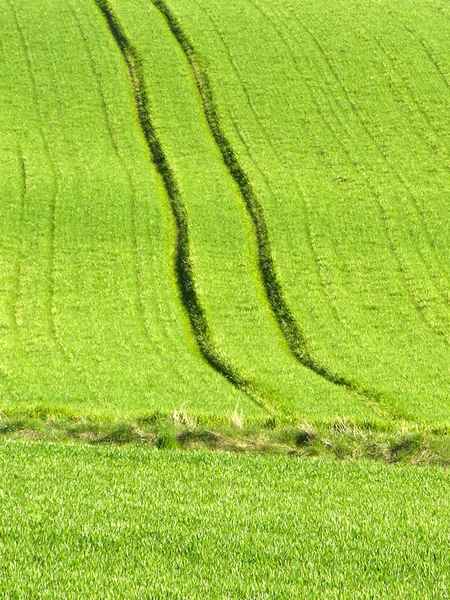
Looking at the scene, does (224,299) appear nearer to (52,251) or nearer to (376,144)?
(52,251)

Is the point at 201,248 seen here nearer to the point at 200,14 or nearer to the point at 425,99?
the point at 425,99

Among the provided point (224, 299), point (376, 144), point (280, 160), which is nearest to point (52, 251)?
point (224, 299)

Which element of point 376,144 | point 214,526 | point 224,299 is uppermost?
point 214,526

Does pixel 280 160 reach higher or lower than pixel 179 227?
lower

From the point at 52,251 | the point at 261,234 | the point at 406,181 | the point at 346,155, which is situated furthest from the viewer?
the point at 346,155

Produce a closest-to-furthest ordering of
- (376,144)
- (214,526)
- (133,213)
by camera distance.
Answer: (214,526) < (133,213) < (376,144)

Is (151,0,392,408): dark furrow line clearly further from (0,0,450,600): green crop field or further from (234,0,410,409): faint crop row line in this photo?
(234,0,410,409): faint crop row line
